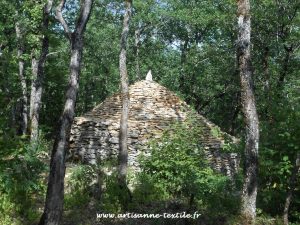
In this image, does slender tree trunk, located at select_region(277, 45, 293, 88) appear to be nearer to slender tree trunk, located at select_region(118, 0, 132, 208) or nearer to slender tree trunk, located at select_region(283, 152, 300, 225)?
slender tree trunk, located at select_region(118, 0, 132, 208)

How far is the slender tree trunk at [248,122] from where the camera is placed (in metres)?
10.1

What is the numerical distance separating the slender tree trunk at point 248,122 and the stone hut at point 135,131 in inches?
250

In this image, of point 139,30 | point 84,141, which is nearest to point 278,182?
point 84,141

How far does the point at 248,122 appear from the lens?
10352 millimetres

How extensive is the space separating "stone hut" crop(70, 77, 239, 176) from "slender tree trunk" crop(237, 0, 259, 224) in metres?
6.35

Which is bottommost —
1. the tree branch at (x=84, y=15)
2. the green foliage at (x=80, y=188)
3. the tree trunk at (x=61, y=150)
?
the green foliage at (x=80, y=188)

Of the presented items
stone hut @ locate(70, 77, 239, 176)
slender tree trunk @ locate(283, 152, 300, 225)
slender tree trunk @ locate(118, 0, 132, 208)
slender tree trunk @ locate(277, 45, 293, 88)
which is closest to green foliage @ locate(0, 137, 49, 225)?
slender tree trunk @ locate(118, 0, 132, 208)

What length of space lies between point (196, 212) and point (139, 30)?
2585cm

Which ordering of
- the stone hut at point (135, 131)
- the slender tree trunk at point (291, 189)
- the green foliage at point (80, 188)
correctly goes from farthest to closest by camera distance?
the stone hut at point (135, 131)
the green foliage at point (80, 188)
the slender tree trunk at point (291, 189)

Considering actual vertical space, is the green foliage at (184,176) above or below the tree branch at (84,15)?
below

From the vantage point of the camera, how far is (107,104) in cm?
2000

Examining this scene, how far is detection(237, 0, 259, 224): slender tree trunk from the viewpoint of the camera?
10.1 m

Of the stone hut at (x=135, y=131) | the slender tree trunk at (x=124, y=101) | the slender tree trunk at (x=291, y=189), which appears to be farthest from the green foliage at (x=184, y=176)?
the stone hut at (x=135, y=131)

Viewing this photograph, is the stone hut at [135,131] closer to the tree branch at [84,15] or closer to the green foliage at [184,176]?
the green foliage at [184,176]
